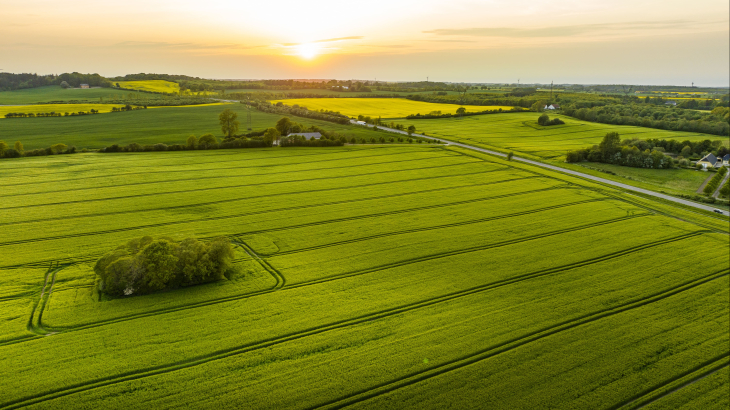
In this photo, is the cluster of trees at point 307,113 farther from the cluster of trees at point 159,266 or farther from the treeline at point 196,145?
the cluster of trees at point 159,266

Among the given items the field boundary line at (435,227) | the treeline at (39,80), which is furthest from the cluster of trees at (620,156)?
the treeline at (39,80)

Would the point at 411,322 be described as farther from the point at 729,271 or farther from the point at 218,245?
the point at 729,271

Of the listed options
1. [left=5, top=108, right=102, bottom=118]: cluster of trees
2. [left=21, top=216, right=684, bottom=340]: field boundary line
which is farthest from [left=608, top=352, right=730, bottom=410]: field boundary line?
[left=5, top=108, right=102, bottom=118]: cluster of trees

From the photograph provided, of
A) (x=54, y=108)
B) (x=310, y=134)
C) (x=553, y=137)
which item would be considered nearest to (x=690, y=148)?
(x=553, y=137)

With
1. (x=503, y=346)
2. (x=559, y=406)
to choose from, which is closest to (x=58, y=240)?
(x=503, y=346)

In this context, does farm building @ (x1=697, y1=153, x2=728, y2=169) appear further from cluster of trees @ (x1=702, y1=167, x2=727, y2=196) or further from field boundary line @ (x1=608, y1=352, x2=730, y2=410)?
field boundary line @ (x1=608, y1=352, x2=730, y2=410)

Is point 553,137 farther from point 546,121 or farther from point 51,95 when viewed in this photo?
point 51,95
